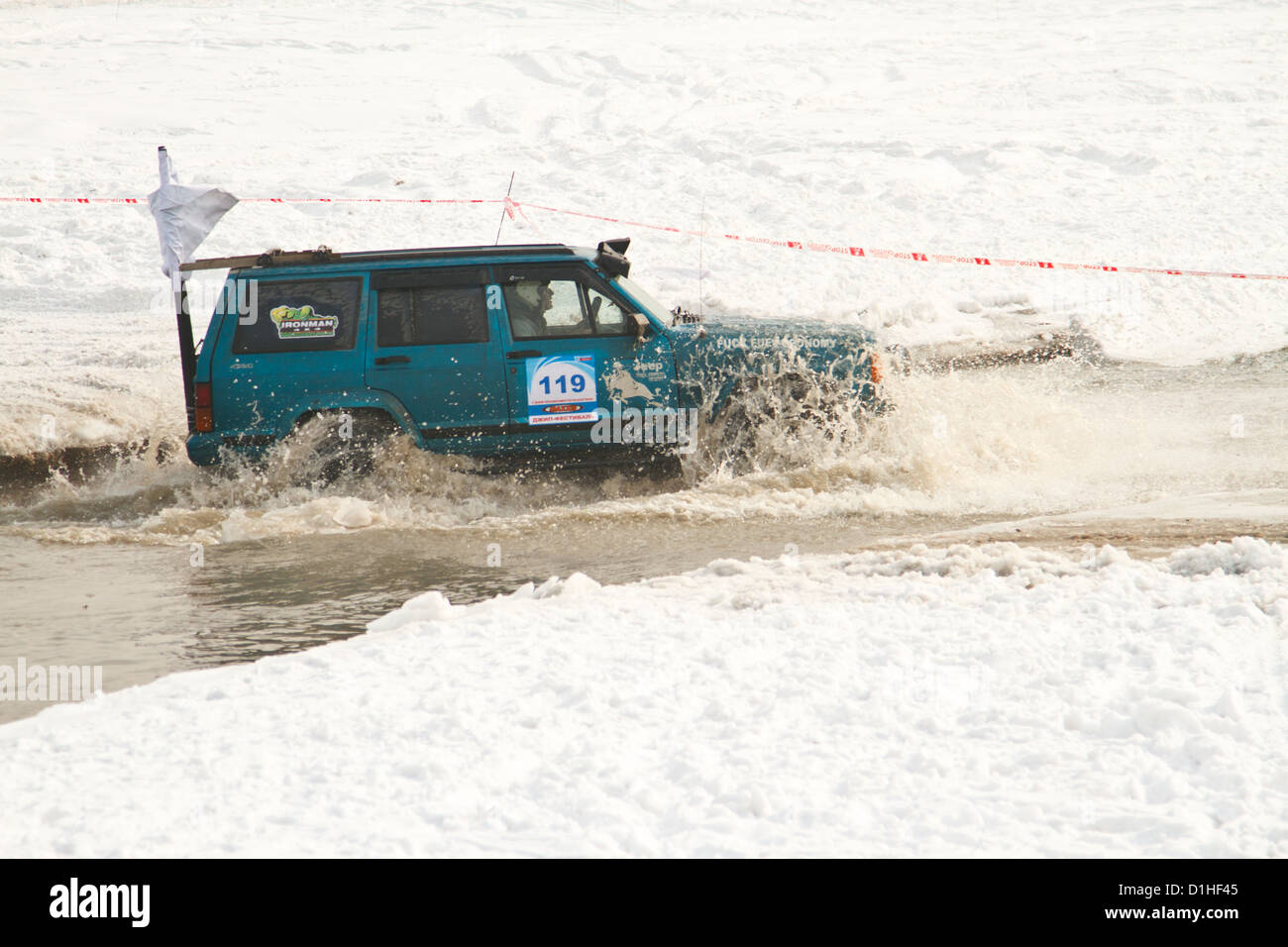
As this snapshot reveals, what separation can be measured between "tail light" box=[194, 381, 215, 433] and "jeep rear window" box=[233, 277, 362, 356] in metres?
0.48

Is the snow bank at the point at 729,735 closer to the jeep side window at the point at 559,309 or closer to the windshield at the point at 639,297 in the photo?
the jeep side window at the point at 559,309

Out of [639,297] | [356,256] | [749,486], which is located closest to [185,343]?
[356,256]

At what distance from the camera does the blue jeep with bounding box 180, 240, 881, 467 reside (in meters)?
8.37

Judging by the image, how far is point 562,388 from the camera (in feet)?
27.7

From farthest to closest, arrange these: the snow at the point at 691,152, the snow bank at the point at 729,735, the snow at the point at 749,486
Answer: the snow at the point at 691,152
the snow at the point at 749,486
the snow bank at the point at 729,735

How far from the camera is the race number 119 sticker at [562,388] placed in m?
8.44

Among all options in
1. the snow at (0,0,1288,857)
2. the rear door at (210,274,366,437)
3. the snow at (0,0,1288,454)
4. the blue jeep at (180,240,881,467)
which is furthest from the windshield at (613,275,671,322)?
the snow at (0,0,1288,454)

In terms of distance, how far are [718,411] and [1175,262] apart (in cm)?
1072

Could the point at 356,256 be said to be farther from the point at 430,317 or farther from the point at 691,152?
the point at 691,152

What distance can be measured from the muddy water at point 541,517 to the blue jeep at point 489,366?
0.31 meters

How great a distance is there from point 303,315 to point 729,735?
224 inches

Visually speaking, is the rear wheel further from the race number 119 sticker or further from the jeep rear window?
the jeep rear window

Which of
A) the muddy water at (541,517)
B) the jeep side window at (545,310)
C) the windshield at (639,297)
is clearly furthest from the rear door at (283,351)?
the windshield at (639,297)
